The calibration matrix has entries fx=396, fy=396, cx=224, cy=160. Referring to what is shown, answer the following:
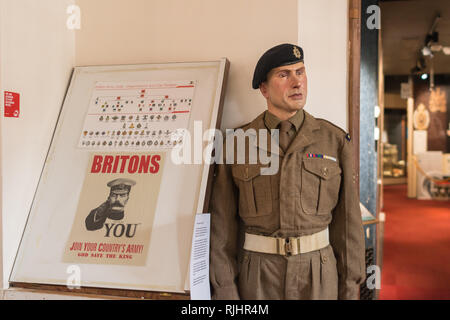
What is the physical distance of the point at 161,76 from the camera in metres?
1.99

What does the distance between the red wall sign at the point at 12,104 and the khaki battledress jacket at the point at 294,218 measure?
96 centimetres

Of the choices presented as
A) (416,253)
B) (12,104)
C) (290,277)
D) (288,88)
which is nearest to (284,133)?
(288,88)

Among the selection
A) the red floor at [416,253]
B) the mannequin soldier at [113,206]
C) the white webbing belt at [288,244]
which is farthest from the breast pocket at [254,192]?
the red floor at [416,253]

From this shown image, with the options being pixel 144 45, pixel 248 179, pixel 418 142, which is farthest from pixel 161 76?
pixel 418 142

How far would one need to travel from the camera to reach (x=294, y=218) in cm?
159

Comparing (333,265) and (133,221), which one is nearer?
(333,265)

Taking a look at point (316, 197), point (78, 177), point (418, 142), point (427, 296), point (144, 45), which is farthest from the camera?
point (418, 142)

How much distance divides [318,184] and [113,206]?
94cm

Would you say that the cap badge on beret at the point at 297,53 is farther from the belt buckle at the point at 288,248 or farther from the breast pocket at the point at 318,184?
the belt buckle at the point at 288,248

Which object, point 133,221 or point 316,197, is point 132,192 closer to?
point 133,221

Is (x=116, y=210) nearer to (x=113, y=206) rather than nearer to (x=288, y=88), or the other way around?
(x=113, y=206)

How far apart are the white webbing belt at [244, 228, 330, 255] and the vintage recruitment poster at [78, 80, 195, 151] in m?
0.59

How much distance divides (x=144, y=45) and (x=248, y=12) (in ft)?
1.89

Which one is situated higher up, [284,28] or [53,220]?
[284,28]
